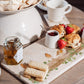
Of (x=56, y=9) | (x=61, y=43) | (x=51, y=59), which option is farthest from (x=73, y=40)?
(x=56, y=9)

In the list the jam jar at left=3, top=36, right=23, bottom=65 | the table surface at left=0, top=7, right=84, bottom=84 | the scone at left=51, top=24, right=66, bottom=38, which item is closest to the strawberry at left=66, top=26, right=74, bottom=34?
the scone at left=51, top=24, right=66, bottom=38

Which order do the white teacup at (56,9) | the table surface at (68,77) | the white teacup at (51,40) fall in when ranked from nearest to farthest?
the table surface at (68,77)
the white teacup at (51,40)
the white teacup at (56,9)

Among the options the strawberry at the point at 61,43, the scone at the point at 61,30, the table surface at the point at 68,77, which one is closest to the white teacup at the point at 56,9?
the scone at the point at 61,30

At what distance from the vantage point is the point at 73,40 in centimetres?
132

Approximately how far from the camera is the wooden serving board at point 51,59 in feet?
Result: 3.77

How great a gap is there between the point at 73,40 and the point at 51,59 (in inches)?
7.3

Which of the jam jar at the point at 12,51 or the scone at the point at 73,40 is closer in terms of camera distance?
the jam jar at the point at 12,51

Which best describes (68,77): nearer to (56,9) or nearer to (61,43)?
(61,43)

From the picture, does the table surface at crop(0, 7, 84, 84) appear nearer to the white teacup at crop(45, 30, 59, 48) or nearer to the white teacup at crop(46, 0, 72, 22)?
Answer: the white teacup at crop(45, 30, 59, 48)

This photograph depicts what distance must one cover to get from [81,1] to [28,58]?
2.48 m

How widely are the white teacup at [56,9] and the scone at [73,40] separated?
268 millimetres

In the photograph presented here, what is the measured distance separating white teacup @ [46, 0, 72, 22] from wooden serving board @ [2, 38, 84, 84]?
258 mm

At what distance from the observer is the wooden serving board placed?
115 centimetres

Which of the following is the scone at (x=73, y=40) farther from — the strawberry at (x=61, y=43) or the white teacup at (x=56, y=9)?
the white teacup at (x=56, y=9)
